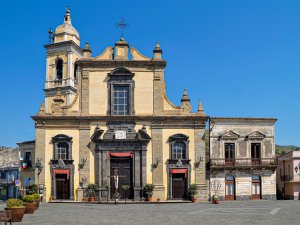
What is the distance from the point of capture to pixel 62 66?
190 feet

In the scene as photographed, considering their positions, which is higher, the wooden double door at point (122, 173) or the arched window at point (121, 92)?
the arched window at point (121, 92)

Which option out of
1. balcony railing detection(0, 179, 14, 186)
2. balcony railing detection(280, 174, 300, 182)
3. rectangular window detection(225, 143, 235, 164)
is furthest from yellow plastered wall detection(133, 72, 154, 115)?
balcony railing detection(0, 179, 14, 186)

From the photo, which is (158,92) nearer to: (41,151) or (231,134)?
(231,134)

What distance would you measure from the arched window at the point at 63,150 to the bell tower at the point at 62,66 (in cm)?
1691

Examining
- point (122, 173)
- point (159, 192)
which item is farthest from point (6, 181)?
point (159, 192)

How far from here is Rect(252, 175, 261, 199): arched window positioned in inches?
1731

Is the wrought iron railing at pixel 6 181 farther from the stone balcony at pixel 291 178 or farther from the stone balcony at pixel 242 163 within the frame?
the stone balcony at pixel 291 178

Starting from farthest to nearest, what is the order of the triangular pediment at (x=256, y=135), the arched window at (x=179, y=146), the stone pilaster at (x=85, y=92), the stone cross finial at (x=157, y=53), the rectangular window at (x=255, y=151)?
the rectangular window at (x=255, y=151) → the triangular pediment at (x=256, y=135) → the stone cross finial at (x=157, y=53) → the stone pilaster at (x=85, y=92) → the arched window at (x=179, y=146)

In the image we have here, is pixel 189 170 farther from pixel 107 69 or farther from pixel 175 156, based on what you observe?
pixel 107 69

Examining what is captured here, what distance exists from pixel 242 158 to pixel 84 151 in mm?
15493

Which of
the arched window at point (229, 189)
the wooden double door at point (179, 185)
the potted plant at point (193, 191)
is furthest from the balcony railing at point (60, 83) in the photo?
the potted plant at point (193, 191)

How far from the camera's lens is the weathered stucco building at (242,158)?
43.6 m

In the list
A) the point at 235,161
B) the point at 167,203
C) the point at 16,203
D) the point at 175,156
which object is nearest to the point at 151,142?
the point at 175,156

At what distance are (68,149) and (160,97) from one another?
9.45 metres
